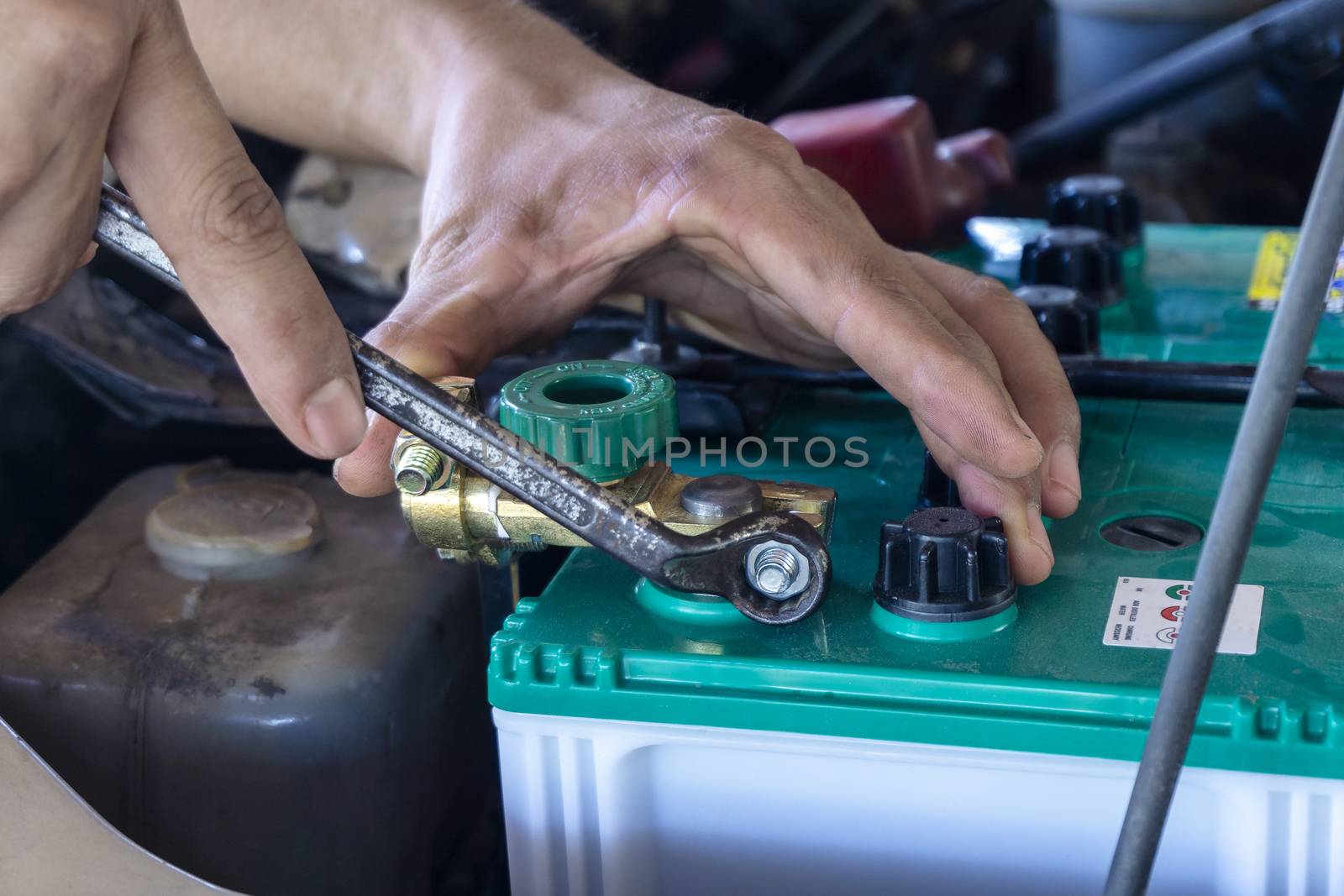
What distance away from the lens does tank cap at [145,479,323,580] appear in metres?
0.71

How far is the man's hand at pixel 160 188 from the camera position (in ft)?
1.26

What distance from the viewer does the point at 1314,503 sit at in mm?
626

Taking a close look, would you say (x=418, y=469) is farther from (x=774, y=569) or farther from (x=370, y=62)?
(x=370, y=62)

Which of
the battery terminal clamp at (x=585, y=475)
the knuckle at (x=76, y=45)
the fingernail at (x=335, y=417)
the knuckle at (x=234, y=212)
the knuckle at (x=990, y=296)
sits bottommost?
the battery terminal clamp at (x=585, y=475)

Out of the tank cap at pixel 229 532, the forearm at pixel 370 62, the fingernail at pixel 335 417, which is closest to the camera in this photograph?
the fingernail at pixel 335 417

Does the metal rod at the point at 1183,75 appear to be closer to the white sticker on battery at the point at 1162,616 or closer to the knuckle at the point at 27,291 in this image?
the white sticker on battery at the point at 1162,616

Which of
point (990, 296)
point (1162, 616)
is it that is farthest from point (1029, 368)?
point (1162, 616)

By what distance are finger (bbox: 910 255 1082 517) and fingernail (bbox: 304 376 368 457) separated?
32 centimetres

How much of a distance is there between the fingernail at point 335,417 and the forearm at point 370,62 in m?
0.38

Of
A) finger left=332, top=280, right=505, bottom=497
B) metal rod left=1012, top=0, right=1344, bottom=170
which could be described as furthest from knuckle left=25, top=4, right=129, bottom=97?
metal rod left=1012, top=0, right=1344, bottom=170

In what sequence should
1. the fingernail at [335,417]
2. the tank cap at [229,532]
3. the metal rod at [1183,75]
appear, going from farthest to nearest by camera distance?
the metal rod at [1183,75] → the tank cap at [229,532] → the fingernail at [335,417]

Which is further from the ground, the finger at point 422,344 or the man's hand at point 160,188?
the man's hand at point 160,188

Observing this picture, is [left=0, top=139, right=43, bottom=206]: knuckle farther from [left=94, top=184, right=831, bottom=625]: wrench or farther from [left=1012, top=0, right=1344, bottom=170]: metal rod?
[left=1012, top=0, right=1344, bottom=170]: metal rod

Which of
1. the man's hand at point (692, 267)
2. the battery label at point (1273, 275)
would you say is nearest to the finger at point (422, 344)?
the man's hand at point (692, 267)
